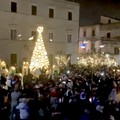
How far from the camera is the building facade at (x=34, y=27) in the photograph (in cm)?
3372

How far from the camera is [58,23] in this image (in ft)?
125

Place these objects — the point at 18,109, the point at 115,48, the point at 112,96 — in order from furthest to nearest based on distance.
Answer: the point at 115,48
the point at 112,96
the point at 18,109

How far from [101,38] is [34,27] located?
15.5m

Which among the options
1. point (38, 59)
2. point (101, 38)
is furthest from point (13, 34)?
point (101, 38)

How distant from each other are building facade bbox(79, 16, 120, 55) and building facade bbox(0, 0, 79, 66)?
8934 millimetres

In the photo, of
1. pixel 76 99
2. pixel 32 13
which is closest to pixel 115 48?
pixel 32 13

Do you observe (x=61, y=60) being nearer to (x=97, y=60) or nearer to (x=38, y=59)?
(x=97, y=60)

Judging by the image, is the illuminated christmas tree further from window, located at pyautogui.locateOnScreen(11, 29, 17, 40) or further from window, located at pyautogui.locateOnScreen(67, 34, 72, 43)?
window, located at pyautogui.locateOnScreen(67, 34, 72, 43)

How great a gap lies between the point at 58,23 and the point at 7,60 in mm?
7576

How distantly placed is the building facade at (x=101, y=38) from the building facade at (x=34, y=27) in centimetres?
893

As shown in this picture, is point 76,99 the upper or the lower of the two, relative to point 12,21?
lower

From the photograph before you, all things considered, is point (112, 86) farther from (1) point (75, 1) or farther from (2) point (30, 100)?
(1) point (75, 1)

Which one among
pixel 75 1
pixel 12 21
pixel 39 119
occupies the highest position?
pixel 75 1

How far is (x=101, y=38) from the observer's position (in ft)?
160
